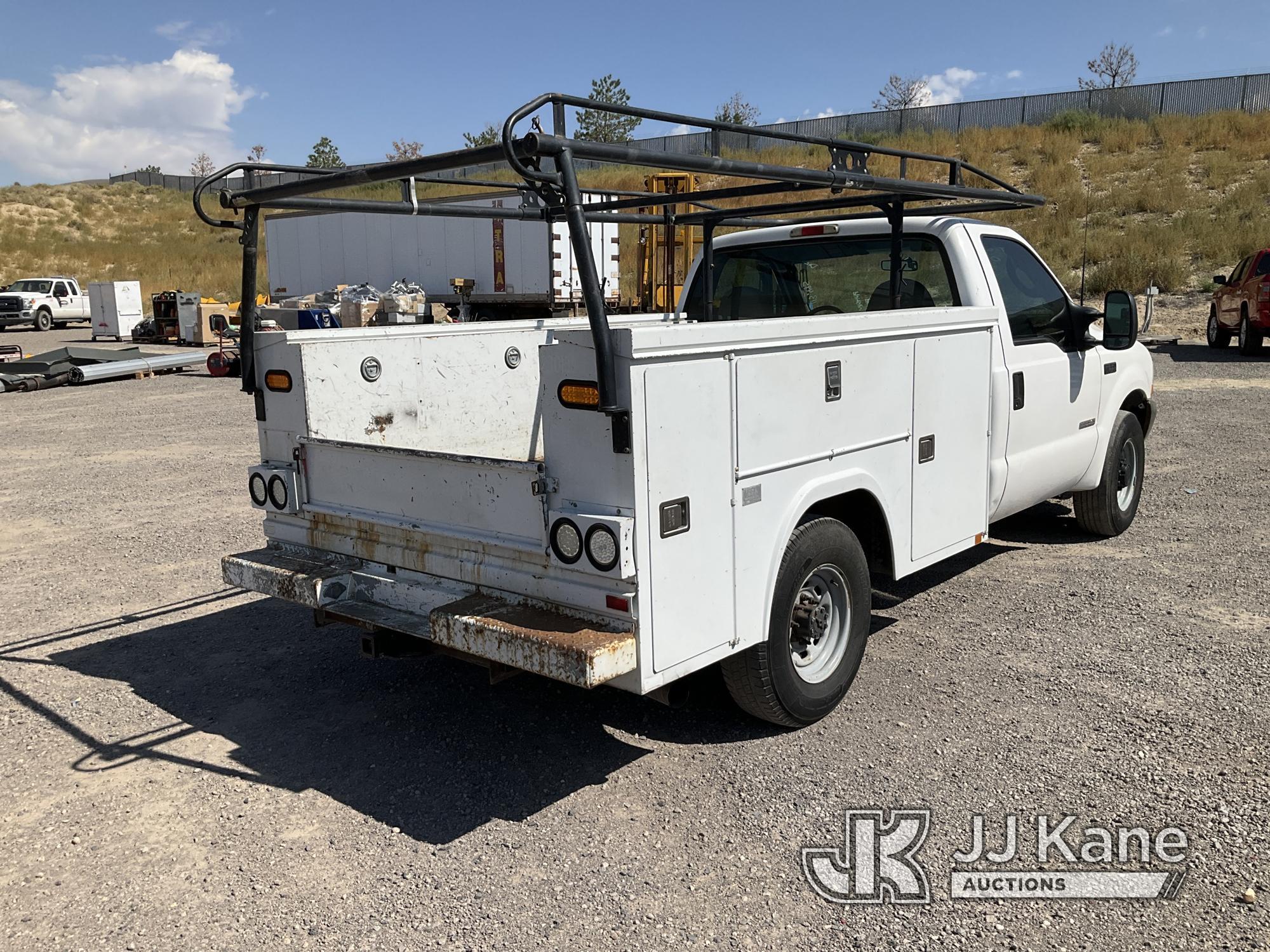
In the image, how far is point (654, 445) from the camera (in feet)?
11.1

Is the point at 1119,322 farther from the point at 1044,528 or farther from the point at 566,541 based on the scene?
the point at 566,541

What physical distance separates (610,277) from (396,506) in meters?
18.4

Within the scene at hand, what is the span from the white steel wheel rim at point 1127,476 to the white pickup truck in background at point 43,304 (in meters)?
37.4

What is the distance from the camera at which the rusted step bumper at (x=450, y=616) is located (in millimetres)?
3359

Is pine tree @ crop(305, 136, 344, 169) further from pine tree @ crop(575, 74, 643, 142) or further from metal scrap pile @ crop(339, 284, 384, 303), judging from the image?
metal scrap pile @ crop(339, 284, 384, 303)

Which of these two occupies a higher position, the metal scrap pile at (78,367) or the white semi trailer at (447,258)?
the white semi trailer at (447,258)

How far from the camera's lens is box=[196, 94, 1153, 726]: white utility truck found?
11.3ft

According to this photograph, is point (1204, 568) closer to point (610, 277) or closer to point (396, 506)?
point (396, 506)

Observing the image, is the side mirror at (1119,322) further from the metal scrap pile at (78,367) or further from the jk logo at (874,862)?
the metal scrap pile at (78,367)

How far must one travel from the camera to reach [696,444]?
3527mm

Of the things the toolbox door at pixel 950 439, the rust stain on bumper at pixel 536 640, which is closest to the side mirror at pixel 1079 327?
the toolbox door at pixel 950 439

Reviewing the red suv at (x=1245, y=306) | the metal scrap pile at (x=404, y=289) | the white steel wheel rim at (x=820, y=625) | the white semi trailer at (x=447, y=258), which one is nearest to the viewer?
the white steel wheel rim at (x=820, y=625)

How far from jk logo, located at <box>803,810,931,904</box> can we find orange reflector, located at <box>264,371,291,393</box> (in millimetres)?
2857

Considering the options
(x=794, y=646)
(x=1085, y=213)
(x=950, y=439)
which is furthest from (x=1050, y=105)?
(x=794, y=646)
